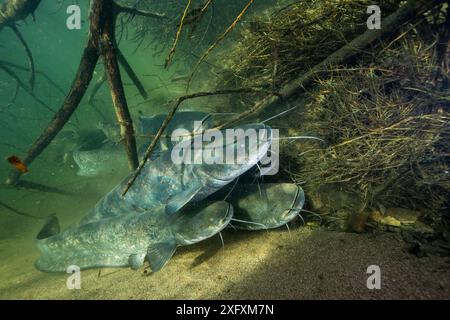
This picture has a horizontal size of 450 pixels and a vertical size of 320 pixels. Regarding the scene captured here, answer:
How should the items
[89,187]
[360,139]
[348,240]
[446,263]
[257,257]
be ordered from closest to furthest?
1. [446,263]
2. [348,240]
3. [257,257]
4. [360,139]
5. [89,187]

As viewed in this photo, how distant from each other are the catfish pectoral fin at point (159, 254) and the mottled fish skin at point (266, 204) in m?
0.70

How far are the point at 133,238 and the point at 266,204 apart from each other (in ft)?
5.31

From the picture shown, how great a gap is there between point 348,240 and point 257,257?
2.51 feet

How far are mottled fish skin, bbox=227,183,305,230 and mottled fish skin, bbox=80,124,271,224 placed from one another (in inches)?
11.3

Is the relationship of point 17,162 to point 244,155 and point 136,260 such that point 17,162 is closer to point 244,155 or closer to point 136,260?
point 136,260

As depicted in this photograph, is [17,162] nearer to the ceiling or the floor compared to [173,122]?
nearer to the floor

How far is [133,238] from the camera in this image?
10.3 ft

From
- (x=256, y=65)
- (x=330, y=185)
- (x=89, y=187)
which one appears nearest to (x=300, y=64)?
(x=256, y=65)

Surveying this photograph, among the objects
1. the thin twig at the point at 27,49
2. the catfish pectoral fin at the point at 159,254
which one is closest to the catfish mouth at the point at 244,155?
the catfish pectoral fin at the point at 159,254

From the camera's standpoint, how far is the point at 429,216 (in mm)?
2311

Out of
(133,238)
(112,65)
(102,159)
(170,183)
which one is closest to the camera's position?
(133,238)

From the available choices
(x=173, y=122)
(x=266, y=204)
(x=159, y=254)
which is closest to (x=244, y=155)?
(x=266, y=204)
